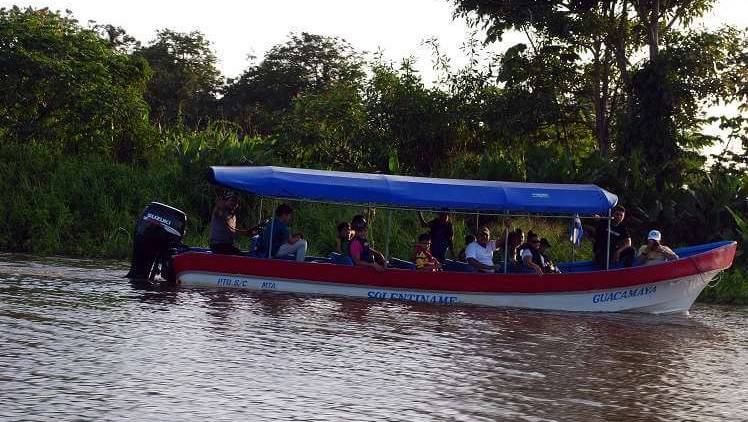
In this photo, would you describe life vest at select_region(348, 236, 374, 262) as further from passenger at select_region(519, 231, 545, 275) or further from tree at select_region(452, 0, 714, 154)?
tree at select_region(452, 0, 714, 154)

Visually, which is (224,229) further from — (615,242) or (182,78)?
(182,78)

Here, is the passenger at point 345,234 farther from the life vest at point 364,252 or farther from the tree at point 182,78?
the tree at point 182,78

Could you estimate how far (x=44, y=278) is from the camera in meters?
17.6

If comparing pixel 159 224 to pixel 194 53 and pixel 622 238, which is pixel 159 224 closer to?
pixel 622 238

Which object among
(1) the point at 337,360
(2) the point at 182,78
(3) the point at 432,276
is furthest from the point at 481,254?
(2) the point at 182,78

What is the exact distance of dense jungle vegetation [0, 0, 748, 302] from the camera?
2506 centimetres

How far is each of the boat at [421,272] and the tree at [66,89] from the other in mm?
11678

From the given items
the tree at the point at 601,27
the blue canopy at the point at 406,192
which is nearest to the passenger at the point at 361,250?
the blue canopy at the point at 406,192

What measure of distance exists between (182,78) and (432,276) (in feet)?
127

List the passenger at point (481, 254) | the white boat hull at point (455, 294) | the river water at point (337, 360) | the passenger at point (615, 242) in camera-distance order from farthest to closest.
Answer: the passenger at point (615, 242) < the passenger at point (481, 254) < the white boat hull at point (455, 294) < the river water at point (337, 360)

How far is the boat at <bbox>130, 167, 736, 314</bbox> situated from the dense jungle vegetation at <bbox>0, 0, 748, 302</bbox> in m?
5.80

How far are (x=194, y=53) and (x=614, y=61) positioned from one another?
2994cm

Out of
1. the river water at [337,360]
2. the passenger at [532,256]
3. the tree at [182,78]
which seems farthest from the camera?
the tree at [182,78]

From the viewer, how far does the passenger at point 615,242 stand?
18203 millimetres
